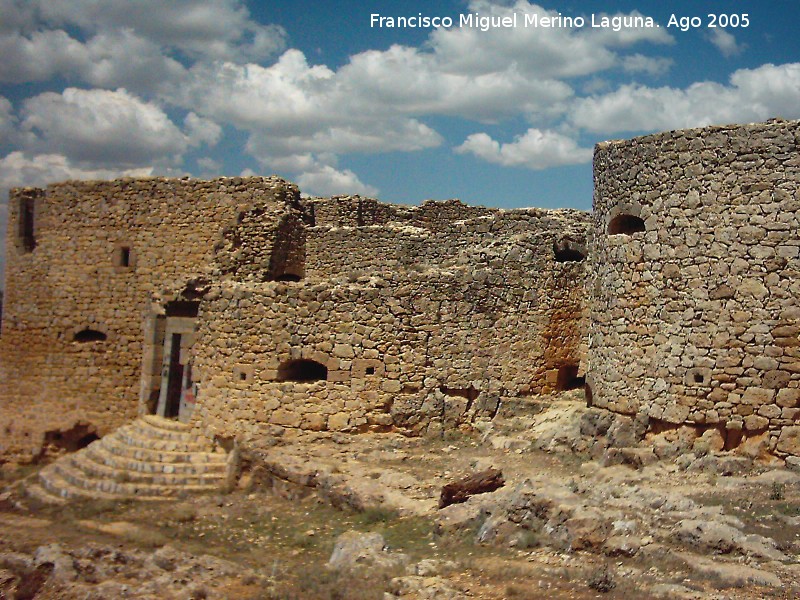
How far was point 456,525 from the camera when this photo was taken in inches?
353

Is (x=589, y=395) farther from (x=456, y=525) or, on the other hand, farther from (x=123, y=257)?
(x=123, y=257)

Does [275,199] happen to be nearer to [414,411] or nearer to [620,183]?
[414,411]

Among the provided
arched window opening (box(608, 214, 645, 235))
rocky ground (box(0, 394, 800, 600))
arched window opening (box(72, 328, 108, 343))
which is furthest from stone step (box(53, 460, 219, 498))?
arched window opening (box(608, 214, 645, 235))

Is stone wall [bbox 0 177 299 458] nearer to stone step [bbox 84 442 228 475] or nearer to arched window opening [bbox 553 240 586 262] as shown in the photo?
stone step [bbox 84 442 228 475]

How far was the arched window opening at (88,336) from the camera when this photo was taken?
19031mm

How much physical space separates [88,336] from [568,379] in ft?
41.5

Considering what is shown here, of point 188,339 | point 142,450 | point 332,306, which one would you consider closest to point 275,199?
point 188,339

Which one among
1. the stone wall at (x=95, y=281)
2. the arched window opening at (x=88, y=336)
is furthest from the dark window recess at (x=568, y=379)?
the arched window opening at (x=88, y=336)

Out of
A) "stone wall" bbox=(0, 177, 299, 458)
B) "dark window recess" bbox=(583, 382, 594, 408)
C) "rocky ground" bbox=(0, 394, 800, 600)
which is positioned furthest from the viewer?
"stone wall" bbox=(0, 177, 299, 458)

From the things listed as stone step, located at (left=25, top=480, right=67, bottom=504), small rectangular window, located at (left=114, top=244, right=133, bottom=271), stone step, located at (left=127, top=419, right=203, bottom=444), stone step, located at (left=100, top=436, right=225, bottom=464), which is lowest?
stone step, located at (left=25, top=480, right=67, bottom=504)

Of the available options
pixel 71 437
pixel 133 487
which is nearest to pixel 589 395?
pixel 133 487

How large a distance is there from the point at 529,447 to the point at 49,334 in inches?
535

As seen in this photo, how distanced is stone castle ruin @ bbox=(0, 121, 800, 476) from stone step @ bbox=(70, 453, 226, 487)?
91 cm

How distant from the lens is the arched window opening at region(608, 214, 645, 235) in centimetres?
1164
